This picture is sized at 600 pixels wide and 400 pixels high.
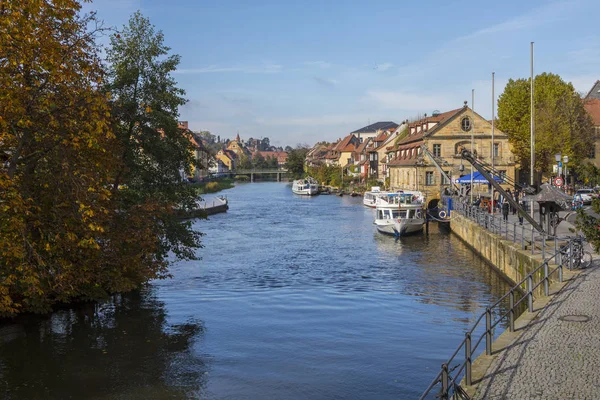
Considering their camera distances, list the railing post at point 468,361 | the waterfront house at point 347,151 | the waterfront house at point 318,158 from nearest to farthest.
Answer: the railing post at point 468,361, the waterfront house at point 347,151, the waterfront house at point 318,158

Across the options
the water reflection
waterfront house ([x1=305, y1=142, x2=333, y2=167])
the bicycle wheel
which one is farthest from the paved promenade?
waterfront house ([x1=305, y1=142, x2=333, y2=167])

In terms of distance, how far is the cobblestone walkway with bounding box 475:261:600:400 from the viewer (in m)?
10.3

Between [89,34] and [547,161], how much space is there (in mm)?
59369

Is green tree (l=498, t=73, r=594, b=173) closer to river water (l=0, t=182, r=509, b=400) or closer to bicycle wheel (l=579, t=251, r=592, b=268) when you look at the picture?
river water (l=0, t=182, r=509, b=400)

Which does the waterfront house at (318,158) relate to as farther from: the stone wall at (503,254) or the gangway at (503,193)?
the gangway at (503,193)

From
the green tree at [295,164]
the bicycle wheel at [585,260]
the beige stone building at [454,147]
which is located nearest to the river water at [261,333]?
the bicycle wheel at [585,260]

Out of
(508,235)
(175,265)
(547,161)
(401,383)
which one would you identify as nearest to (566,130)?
(547,161)

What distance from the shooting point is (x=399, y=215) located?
5119 centimetres

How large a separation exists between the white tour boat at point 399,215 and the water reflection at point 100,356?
28.5 meters

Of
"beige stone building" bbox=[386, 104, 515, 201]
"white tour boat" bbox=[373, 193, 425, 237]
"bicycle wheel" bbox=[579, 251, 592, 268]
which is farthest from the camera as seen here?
"beige stone building" bbox=[386, 104, 515, 201]

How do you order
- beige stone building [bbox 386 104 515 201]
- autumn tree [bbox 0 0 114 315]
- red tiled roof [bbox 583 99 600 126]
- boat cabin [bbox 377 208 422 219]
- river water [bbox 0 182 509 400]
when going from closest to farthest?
river water [bbox 0 182 509 400] → autumn tree [bbox 0 0 114 315] → boat cabin [bbox 377 208 422 219] → beige stone building [bbox 386 104 515 201] → red tiled roof [bbox 583 99 600 126]

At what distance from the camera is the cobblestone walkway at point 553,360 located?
10.3m

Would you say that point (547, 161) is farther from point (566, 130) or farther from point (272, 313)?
point (272, 313)

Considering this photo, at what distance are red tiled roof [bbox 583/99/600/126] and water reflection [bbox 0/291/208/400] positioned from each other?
2763 inches
